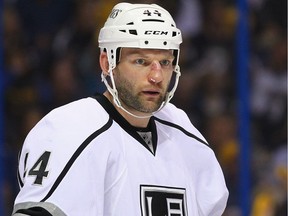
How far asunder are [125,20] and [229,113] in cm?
333

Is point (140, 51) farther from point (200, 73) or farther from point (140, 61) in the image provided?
point (200, 73)

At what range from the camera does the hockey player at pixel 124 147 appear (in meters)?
3.29

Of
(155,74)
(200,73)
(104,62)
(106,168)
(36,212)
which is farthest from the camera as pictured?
(200,73)

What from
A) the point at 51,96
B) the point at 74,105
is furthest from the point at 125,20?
the point at 51,96

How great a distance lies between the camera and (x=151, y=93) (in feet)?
11.4

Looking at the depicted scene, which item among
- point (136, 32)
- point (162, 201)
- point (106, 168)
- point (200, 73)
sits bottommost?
point (200, 73)

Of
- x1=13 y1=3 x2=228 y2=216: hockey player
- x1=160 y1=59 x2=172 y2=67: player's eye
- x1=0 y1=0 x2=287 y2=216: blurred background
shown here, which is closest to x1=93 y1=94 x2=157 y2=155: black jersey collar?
x1=13 y1=3 x2=228 y2=216: hockey player

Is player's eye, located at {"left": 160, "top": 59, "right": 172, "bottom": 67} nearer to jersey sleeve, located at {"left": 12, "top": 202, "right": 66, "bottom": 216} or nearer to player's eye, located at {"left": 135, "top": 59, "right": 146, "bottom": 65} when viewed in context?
player's eye, located at {"left": 135, "top": 59, "right": 146, "bottom": 65}

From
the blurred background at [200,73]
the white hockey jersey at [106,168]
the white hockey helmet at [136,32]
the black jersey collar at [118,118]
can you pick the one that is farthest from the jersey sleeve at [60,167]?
the blurred background at [200,73]

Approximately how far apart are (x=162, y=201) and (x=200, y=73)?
3525 mm

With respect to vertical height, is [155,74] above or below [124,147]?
above

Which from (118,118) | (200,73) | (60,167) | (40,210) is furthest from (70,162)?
(200,73)

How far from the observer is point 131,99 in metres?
3.49

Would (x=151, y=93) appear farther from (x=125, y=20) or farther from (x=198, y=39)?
(x=198, y=39)
